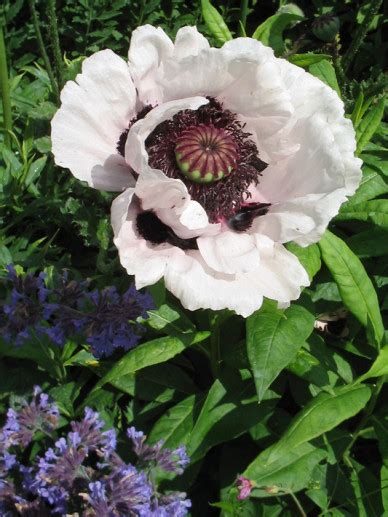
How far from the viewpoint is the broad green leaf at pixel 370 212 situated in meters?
2.17

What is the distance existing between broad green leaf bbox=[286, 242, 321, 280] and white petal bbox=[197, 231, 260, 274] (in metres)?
0.37

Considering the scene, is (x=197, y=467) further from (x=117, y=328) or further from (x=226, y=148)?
(x=226, y=148)

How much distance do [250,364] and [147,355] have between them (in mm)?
290

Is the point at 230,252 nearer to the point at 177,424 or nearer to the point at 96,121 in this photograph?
the point at 96,121

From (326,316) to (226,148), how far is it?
868mm

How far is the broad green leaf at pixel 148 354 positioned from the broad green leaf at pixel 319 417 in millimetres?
362

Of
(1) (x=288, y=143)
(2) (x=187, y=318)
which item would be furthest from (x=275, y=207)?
(2) (x=187, y=318)

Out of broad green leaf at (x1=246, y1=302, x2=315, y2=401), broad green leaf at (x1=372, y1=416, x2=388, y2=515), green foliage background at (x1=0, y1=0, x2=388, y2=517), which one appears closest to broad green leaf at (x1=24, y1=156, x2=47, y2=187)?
green foliage background at (x1=0, y1=0, x2=388, y2=517)

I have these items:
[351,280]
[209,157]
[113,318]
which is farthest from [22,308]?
[351,280]

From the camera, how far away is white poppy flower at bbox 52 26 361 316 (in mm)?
1546

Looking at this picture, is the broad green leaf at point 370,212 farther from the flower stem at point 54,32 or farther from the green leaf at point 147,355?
the flower stem at point 54,32

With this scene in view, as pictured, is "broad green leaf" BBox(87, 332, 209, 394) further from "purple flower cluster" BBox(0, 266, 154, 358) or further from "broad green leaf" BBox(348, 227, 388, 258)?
"broad green leaf" BBox(348, 227, 388, 258)

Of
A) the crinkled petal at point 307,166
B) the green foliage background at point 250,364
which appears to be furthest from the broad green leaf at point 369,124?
the crinkled petal at point 307,166

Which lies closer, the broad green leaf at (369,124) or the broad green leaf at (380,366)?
the broad green leaf at (380,366)
